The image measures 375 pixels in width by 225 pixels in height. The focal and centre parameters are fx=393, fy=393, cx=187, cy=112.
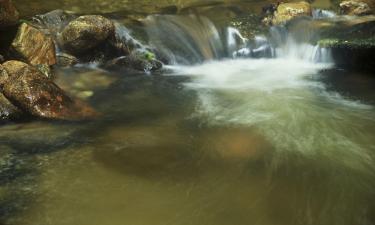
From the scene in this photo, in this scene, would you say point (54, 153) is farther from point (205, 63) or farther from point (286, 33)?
point (286, 33)

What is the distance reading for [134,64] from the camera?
35.4 ft

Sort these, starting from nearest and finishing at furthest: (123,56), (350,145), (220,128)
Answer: (350,145)
(220,128)
(123,56)

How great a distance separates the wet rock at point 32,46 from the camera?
9312mm

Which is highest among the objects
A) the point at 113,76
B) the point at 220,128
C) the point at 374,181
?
the point at 113,76

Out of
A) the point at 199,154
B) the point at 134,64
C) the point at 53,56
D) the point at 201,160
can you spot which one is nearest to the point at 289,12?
the point at 134,64

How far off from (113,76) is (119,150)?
4564 millimetres

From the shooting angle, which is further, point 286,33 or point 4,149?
point 286,33

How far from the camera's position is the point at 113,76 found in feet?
33.3

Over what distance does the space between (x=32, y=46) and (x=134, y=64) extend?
2637mm

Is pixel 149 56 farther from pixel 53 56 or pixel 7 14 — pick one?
pixel 7 14

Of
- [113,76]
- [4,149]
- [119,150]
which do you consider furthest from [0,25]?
[119,150]

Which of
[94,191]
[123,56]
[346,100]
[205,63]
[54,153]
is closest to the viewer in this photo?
[94,191]

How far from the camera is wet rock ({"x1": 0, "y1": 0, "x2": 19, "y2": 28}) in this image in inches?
347

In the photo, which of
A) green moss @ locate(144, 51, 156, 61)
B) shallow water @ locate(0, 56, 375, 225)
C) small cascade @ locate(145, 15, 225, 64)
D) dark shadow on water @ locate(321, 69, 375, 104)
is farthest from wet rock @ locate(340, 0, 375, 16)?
green moss @ locate(144, 51, 156, 61)
